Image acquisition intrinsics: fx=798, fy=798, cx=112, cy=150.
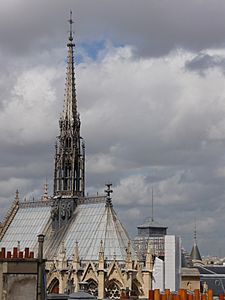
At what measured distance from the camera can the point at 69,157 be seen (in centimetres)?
9688

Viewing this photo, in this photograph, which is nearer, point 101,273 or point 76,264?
point 101,273

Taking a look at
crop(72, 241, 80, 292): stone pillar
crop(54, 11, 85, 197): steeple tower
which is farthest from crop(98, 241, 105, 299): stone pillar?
crop(54, 11, 85, 197): steeple tower

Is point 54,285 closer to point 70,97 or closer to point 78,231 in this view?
point 78,231

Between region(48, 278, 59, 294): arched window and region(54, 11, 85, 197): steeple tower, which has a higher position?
region(54, 11, 85, 197): steeple tower

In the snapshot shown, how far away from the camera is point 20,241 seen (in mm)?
101438

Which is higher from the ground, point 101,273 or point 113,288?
point 101,273

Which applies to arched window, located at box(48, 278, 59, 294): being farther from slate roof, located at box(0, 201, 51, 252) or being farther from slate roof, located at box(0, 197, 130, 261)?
slate roof, located at box(0, 201, 51, 252)

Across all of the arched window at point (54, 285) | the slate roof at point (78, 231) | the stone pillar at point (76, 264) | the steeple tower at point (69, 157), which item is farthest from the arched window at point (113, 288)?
the steeple tower at point (69, 157)

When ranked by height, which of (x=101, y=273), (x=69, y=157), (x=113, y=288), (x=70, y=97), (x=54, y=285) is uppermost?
(x=70, y=97)

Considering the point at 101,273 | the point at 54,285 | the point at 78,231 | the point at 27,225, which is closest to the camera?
the point at 101,273

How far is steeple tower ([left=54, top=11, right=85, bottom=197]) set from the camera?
96938 millimetres

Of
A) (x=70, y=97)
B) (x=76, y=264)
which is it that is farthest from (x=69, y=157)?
(x=76, y=264)

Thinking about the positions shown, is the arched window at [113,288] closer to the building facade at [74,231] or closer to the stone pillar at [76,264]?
the building facade at [74,231]

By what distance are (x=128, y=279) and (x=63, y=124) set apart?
956 inches
